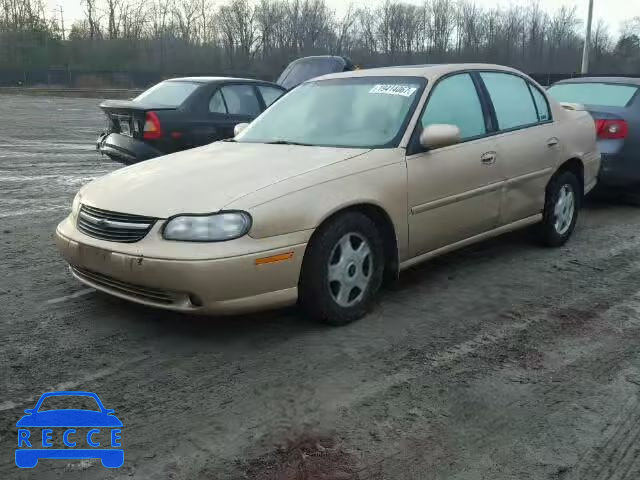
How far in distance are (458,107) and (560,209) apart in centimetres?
158

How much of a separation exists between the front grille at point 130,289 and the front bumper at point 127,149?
4274 millimetres

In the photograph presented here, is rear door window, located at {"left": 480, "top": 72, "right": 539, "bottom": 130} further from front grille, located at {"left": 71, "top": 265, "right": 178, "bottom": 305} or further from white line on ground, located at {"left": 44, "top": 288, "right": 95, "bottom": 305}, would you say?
white line on ground, located at {"left": 44, "top": 288, "right": 95, "bottom": 305}

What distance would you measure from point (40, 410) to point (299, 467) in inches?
49.1

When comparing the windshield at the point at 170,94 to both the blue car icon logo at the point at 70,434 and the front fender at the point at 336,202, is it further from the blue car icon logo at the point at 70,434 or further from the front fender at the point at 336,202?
the blue car icon logo at the point at 70,434

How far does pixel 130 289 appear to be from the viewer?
3.75m

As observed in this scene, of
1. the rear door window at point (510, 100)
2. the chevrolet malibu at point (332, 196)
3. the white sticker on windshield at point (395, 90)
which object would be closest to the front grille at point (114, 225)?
the chevrolet malibu at point (332, 196)

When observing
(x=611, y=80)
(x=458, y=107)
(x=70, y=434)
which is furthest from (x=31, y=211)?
(x=611, y=80)

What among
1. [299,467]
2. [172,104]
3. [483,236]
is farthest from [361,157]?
[172,104]

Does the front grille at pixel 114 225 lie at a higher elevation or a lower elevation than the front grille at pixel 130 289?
higher

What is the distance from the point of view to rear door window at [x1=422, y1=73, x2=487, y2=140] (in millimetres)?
4641

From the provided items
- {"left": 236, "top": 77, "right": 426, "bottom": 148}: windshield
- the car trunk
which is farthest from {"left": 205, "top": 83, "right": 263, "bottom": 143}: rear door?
{"left": 236, "top": 77, "right": 426, "bottom": 148}: windshield

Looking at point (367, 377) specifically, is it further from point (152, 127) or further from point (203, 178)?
point (152, 127)

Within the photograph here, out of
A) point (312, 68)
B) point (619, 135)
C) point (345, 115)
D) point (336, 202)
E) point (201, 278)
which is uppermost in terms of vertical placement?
point (312, 68)

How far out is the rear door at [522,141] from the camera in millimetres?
5117
